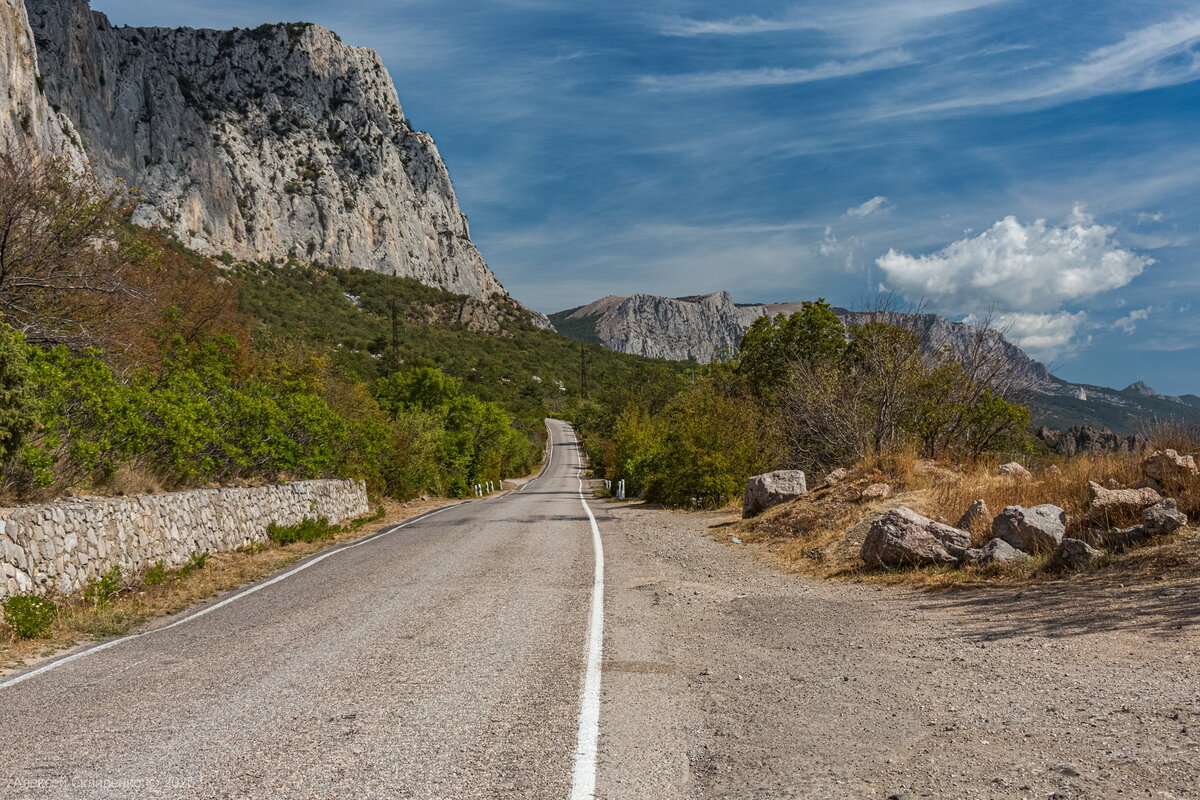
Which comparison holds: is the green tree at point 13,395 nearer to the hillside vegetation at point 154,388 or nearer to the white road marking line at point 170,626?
the hillside vegetation at point 154,388

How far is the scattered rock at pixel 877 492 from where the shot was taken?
1443 cm

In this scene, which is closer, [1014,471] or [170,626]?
[170,626]

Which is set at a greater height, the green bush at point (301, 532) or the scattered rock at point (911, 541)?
the scattered rock at point (911, 541)

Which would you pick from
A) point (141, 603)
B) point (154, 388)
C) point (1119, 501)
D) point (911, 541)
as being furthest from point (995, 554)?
point (154, 388)

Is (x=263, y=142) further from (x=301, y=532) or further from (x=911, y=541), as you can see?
(x=911, y=541)

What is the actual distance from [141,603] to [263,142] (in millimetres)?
120377

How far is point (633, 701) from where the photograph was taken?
5.41m

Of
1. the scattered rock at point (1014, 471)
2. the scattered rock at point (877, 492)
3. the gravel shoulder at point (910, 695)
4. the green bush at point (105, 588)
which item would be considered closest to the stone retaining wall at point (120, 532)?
the green bush at point (105, 588)

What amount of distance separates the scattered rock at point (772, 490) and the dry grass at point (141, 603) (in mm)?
10381

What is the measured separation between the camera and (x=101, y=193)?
1855cm

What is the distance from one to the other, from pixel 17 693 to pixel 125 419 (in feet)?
25.2

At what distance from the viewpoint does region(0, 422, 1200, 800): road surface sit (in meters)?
4.04

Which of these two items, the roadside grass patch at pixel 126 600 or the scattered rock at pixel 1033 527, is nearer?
the roadside grass patch at pixel 126 600

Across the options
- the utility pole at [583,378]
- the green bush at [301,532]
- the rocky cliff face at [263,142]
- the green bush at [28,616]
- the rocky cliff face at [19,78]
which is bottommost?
the green bush at [301,532]
